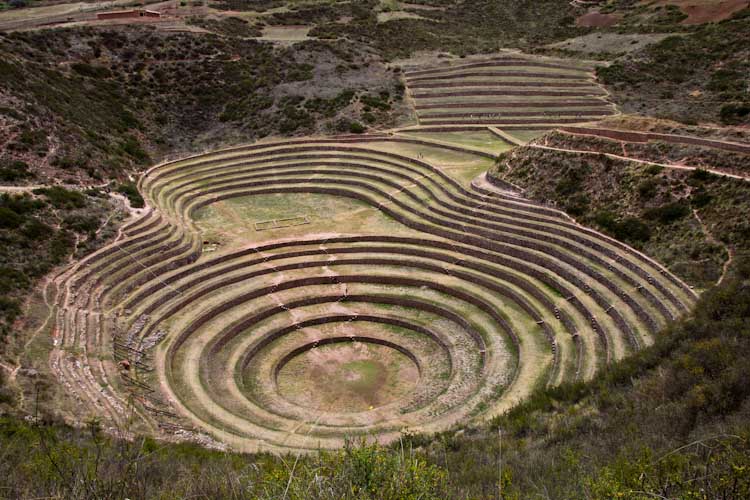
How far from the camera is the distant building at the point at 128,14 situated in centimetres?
5916

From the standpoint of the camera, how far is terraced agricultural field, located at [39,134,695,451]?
21.1 meters

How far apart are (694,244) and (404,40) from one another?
51488 mm

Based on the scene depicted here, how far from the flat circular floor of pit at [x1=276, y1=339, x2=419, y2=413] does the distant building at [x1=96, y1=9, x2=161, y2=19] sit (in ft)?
163

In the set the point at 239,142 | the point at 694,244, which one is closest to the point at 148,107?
the point at 239,142

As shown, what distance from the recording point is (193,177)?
4219 centimetres

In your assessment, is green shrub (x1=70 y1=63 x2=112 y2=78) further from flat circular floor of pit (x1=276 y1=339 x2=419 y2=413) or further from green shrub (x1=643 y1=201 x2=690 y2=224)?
green shrub (x1=643 y1=201 x2=690 y2=224)

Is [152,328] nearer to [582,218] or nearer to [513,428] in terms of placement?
[513,428]

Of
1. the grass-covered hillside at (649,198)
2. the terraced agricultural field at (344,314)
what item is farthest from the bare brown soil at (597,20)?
the terraced agricultural field at (344,314)

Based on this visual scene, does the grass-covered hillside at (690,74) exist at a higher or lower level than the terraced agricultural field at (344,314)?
higher

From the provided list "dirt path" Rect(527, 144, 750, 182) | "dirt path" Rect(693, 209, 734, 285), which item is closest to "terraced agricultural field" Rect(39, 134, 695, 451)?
"dirt path" Rect(693, 209, 734, 285)

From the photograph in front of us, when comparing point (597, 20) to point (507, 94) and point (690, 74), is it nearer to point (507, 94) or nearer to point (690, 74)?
point (690, 74)

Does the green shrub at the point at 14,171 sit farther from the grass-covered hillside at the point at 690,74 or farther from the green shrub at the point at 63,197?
the grass-covered hillside at the point at 690,74

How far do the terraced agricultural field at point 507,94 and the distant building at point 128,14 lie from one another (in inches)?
1123

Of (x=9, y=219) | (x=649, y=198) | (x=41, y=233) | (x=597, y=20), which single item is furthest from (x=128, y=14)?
(x=597, y=20)
